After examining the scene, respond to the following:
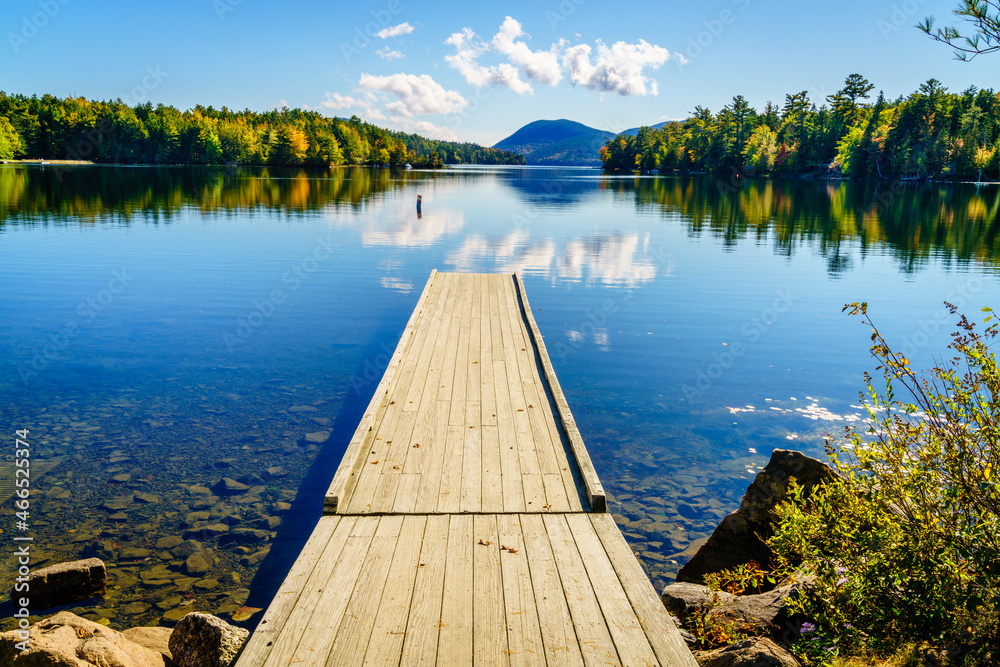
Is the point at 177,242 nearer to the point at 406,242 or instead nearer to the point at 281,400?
the point at 406,242

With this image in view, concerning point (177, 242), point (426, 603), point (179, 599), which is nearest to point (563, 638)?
point (426, 603)

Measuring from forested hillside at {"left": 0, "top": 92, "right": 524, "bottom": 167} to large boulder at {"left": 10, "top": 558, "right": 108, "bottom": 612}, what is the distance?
13787 cm

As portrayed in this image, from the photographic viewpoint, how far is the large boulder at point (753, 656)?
148 inches

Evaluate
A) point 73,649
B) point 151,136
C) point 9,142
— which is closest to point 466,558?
point 73,649

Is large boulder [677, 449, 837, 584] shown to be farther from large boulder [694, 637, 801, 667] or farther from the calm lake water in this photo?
large boulder [694, 637, 801, 667]

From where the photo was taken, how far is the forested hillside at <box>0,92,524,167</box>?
417ft

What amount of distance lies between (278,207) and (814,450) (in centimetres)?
4145

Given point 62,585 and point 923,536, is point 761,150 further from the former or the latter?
point 62,585

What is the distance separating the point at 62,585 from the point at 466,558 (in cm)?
399

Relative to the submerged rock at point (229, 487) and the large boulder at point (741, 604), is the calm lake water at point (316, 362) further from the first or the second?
the large boulder at point (741, 604)

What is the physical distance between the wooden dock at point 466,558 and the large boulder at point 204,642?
641mm

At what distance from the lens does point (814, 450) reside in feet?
28.4

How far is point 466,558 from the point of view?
455cm

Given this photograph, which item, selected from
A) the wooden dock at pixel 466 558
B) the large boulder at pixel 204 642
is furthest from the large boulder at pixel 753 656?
the large boulder at pixel 204 642
